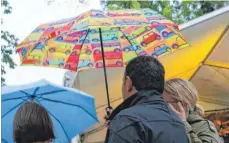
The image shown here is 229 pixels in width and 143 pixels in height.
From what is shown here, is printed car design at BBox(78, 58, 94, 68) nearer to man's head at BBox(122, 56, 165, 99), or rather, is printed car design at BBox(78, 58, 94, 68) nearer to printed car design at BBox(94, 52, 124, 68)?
printed car design at BBox(94, 52, 124, 68)

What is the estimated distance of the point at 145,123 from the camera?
7.24ft

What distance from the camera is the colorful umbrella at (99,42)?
4.59m

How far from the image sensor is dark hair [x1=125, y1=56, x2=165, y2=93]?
238 centimetres

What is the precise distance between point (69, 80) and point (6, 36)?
1364 cm

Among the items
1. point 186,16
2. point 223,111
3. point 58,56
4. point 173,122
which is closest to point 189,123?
point 173,122

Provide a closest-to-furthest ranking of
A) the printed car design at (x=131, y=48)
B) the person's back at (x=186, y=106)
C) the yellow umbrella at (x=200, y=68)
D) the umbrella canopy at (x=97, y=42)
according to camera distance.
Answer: the person's back at (x=186, y=106) < the umbrella canopy at (x=97, y=42) < the printed car design at (x=131, y=48) < the yellow umbrella at (x=200, y=68)

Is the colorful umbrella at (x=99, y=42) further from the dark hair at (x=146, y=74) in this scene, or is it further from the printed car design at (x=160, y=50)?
the dark hair at (x=146, y=74)

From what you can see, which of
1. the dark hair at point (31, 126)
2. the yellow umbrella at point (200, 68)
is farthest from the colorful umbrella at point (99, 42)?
the dark hair at point (31, 126)

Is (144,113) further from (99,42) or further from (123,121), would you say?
(99,42)

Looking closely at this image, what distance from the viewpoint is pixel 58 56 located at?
16.7 feet

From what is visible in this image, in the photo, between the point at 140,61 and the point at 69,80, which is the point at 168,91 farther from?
the point at 69,80

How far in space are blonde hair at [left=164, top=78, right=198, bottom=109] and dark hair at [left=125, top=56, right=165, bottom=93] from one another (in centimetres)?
59

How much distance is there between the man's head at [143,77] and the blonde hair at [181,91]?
23.4 inches

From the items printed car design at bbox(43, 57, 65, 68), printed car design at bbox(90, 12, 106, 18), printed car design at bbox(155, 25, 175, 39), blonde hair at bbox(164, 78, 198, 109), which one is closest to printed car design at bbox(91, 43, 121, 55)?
printed car design at bbox(43, 57, 65, 68)
